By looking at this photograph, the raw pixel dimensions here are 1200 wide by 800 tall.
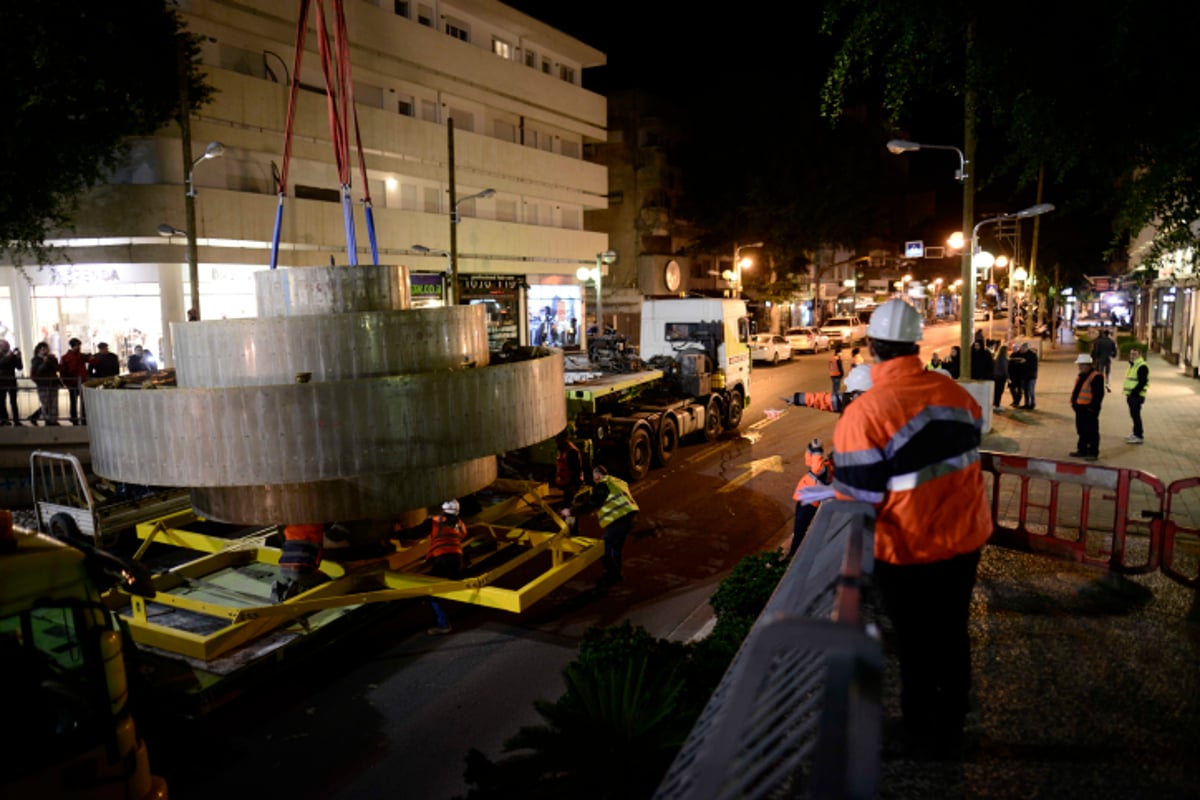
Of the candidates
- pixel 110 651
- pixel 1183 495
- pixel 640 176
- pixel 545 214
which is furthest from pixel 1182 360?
pixel 110 651

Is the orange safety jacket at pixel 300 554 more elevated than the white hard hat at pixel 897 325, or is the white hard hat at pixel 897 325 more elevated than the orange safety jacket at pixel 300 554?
the white hard hat at pixel 897 325

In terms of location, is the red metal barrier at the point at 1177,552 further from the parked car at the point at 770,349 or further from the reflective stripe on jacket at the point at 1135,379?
the parked car at the point at 770,349

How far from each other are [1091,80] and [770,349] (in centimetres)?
2872

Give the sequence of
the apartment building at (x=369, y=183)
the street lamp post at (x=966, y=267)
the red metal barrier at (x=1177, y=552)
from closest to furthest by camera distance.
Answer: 1. the red metal barrier at (x=1177, y=552)
2. the street lamp post at (x=966, y=267)
3. the apartment building at (x=369, y=183)

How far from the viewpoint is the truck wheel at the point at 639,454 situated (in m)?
13.4

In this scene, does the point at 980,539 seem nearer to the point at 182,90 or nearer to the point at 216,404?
the point at 216,404

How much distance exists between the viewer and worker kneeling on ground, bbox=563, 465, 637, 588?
329 inches

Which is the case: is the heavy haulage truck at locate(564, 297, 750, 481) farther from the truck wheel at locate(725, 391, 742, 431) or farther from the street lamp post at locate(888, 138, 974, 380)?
the street lamp post at locate(888, 138, 974, 380)

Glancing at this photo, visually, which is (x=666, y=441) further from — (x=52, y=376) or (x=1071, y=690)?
(x=52, y=376)

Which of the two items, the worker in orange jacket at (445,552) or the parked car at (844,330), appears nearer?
the worker in orange jacket at (445,552)

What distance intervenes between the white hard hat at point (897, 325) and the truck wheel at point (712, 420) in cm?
1322

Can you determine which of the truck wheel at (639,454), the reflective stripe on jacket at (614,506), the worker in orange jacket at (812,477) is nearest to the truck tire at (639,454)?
the truck wheel at (639,454)

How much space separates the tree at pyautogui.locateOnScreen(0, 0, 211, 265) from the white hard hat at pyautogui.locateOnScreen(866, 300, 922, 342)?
53.3ft

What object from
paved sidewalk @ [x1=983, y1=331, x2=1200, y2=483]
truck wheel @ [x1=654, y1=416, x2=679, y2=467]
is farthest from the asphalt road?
paved sidewalk @ [x1=983, y1=331, x2=1200, y2=483]
